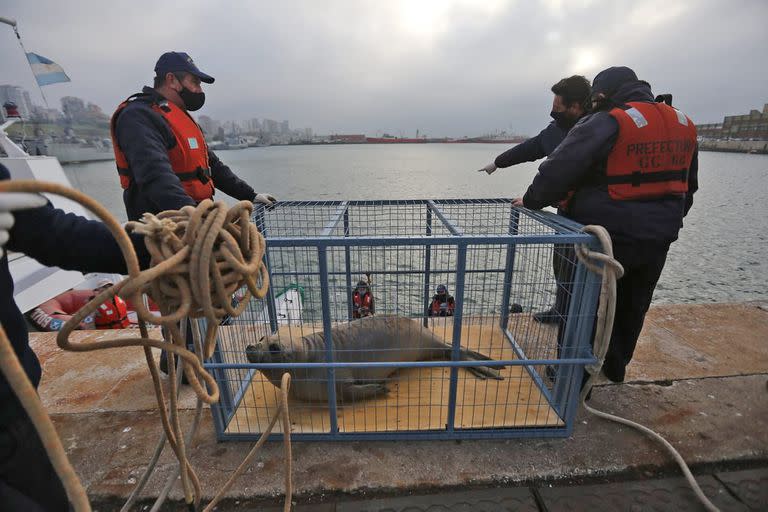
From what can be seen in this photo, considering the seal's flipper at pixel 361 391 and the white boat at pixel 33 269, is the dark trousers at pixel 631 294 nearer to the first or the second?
the seal's flipper at pixel 361 391

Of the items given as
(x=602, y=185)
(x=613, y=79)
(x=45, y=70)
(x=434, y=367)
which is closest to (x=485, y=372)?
(x=434, y=367)

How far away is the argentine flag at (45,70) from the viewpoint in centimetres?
927

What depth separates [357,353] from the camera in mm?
3279

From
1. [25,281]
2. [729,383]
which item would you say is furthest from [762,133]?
[25,281]

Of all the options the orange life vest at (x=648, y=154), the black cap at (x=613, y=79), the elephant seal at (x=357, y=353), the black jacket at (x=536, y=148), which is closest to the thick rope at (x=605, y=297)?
the orange life vest at (x=648, y=154)

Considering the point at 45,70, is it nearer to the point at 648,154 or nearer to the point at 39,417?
the point at 39,417

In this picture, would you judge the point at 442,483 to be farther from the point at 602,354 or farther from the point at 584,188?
the point at 584,188

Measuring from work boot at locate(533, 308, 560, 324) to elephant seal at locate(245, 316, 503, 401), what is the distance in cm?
66

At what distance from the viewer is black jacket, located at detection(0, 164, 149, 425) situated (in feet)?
4.01

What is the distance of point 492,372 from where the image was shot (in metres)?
3.42

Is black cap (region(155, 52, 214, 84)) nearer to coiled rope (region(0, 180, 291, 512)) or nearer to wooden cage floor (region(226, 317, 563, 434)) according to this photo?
coiled rope (region(0, 180, 291, 512))

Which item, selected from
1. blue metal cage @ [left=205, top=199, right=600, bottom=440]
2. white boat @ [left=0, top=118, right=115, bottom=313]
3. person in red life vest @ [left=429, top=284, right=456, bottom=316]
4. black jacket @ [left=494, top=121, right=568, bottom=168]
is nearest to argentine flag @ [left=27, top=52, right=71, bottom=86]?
white boat @ [left=0, top=118, right=115, bottom=313]

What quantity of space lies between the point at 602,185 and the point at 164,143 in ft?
10.9

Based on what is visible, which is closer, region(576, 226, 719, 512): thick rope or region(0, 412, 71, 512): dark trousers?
region(0, 412, 71, 512): dark trousers
